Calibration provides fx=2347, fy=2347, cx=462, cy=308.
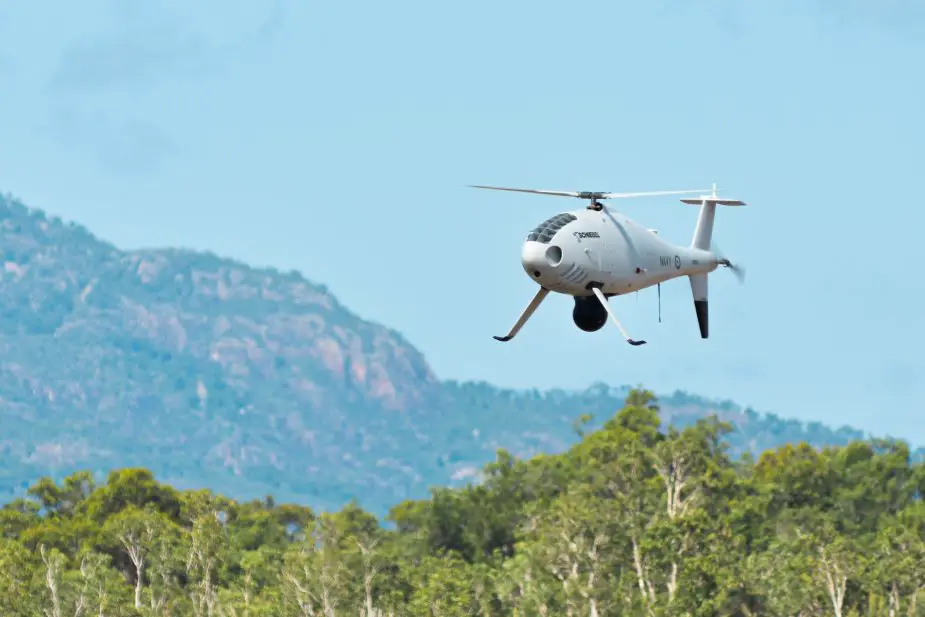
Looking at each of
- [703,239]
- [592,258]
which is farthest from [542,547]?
[592,258]

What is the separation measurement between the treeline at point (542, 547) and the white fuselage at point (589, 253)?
142 ft

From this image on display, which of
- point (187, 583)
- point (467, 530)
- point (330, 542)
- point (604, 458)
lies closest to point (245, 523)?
point (467, 530)

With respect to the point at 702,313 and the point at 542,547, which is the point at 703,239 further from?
the point at 542,547

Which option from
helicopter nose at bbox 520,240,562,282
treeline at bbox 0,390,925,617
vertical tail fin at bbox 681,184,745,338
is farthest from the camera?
treeline at bbox 0,390,925,617

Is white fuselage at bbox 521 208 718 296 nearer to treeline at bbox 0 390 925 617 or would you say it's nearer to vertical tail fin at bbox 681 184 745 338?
vertical tail fin at bbox 681 184 745 338

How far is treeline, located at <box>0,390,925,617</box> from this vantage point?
3745 inches

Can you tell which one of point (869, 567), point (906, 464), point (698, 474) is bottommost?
point (869, 567)

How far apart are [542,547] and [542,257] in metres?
55.8

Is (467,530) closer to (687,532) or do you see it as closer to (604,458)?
(604,458)

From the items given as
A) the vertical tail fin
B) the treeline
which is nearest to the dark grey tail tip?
the vertical tail fin

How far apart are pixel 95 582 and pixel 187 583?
48.9ft

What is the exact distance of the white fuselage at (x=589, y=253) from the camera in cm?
4281

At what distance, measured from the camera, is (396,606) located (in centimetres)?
9788

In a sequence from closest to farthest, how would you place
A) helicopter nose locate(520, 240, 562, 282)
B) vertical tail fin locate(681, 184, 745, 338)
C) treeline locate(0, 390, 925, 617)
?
helicopter nose locate(520, 240, 562, 282), vertical tail fin locate(681, 184, 745, 338), treeline locate(0, 390, 925, 617)
